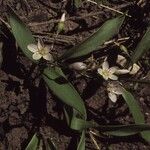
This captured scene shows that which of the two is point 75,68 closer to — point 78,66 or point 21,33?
point 78,66

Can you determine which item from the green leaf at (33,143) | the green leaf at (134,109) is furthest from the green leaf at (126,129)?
the green leaf at (33,143)

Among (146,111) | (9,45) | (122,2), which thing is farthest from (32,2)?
(146,111)

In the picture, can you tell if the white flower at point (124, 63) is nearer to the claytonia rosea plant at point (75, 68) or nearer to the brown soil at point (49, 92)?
the brown soil at point (49, 92)

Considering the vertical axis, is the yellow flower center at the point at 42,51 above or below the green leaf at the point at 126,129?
above

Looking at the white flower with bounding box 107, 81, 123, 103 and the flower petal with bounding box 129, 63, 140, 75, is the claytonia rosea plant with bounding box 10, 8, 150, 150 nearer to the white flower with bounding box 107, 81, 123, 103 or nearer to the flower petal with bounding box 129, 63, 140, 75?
the white flower with bounding box 107, 81, 123, 103

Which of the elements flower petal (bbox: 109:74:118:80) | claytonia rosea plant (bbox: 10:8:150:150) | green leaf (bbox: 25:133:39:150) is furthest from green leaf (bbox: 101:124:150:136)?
green leaf (bbox: 25:133:39:150)

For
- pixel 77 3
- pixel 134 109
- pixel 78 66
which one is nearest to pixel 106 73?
pixel 78 66
